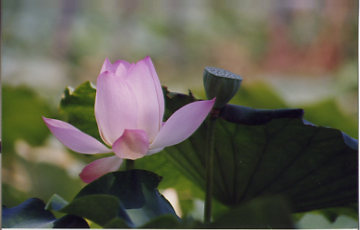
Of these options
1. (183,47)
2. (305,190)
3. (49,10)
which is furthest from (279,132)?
(49,10)

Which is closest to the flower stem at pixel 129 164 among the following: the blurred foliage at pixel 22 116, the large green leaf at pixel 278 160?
the large green leaf at pixel 278 160

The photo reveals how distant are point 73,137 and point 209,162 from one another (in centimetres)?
21

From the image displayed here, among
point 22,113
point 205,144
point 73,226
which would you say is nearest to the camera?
point 73,226

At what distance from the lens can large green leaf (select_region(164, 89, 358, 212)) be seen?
511 millimetres

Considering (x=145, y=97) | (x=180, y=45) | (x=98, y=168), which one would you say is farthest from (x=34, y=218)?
(x=180, y=45)

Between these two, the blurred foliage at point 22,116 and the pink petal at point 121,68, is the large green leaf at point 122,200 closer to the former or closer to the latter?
the pink petal at point 121,68

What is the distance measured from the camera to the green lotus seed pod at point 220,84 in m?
0.47

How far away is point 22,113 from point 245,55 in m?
0.44

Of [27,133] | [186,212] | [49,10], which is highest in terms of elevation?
[49,10]

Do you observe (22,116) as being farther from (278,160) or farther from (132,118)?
(278,160)

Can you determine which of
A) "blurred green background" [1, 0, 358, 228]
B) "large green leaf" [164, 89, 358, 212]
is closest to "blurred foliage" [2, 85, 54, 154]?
"blurred green background" [1, 0, 358, 228]

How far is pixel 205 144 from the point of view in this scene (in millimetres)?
544

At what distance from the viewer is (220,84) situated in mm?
469

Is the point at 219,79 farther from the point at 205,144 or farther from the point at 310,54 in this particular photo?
the point at 310,54
